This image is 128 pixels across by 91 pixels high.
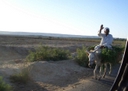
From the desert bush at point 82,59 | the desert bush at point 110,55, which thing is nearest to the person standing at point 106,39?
the desert bush at point 110,55

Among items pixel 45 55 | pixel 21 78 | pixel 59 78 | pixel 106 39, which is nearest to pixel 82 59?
pixel 45 55

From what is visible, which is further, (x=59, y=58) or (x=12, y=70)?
(x=59, y=58)

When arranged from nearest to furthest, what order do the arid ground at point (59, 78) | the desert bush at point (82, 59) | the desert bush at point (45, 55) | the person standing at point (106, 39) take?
1. the arid ground at point (59, 78)
2. the person standing at point (106, 39)
3. the desert bush at point (82, 59)
4. the desert bush at point (45, 55)

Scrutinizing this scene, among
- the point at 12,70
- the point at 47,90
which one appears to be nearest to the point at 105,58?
the point at 47,90

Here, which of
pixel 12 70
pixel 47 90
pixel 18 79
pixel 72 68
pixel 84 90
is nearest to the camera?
pixel 84 90

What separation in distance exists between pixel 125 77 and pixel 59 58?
15.9 metres

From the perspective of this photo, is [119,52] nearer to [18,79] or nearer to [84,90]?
[84,90]

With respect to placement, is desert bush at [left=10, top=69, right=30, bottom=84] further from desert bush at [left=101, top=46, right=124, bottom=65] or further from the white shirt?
the white shirt

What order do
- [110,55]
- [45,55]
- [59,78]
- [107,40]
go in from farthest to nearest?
[45,55]
[59,78]
[107,40]
[110,55]

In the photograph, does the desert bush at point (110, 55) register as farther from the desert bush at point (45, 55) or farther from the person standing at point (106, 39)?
the desert bush at point (45, 55)

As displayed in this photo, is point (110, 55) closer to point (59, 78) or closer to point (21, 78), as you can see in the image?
point (59, 78)

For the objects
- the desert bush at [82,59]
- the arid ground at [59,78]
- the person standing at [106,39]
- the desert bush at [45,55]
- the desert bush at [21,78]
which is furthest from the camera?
the desert bush at [45,55]

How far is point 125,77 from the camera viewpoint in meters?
2.01

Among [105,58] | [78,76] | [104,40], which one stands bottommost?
[78,76]
